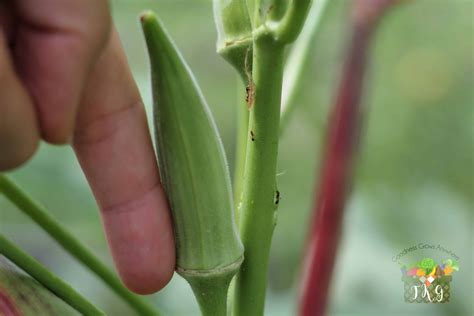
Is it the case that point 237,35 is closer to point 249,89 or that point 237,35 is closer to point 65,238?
point 249,89

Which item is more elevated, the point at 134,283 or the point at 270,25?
the point at 270,25

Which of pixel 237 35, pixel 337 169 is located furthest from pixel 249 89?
pixel 337 169

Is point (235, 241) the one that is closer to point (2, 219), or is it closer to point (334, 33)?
point (2, 219)

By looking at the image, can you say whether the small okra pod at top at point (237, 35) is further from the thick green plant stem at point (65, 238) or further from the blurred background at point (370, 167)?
the blurred background at point (370, 167)

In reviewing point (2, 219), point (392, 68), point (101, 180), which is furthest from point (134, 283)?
point (392, 68)

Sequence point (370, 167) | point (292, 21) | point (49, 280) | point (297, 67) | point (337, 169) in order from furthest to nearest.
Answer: point (370, 167)
point (297, 67)
point (49, 280)
point (292, 21)
point (337, 169)

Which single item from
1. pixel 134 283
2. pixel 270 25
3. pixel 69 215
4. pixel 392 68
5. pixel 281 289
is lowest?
pixel 281 289

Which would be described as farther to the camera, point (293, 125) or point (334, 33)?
point (334, 33)
